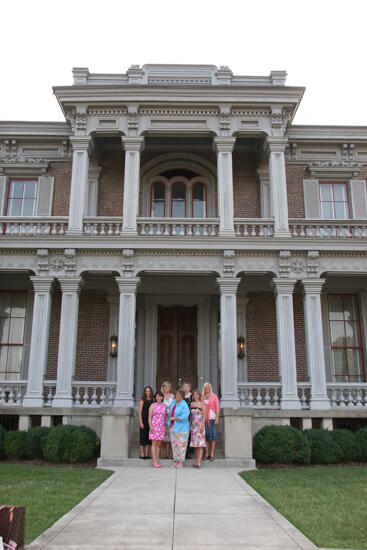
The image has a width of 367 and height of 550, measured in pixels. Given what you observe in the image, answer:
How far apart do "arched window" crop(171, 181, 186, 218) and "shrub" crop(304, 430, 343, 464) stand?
8412 mm

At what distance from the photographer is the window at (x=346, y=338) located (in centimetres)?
1619

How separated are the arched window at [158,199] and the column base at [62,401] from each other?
6.80 metres

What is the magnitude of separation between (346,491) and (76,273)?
917 centimetres

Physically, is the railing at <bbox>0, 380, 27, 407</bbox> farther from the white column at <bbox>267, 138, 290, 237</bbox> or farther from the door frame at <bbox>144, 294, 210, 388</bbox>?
the white column at <bbox>267, 138, 290, 237</bbox>

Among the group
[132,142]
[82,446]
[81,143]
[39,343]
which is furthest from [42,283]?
[132,142]

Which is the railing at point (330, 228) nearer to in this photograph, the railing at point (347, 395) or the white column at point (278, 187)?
the white column at point (278, 187)

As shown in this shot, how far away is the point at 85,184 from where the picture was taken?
1519 centimetres

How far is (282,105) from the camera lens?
15453 mm

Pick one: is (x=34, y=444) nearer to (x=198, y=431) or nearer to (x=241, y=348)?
(x=198, y=431)

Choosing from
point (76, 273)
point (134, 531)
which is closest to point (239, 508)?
point (134, 531)

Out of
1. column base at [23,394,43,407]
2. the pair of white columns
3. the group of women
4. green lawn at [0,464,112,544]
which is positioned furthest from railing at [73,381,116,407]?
the pair of white columns

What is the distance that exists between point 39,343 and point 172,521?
8982mm

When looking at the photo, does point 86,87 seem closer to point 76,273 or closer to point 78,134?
point 78,134

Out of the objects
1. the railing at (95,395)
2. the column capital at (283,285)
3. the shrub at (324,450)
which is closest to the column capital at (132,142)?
the column capital at (283,285)
